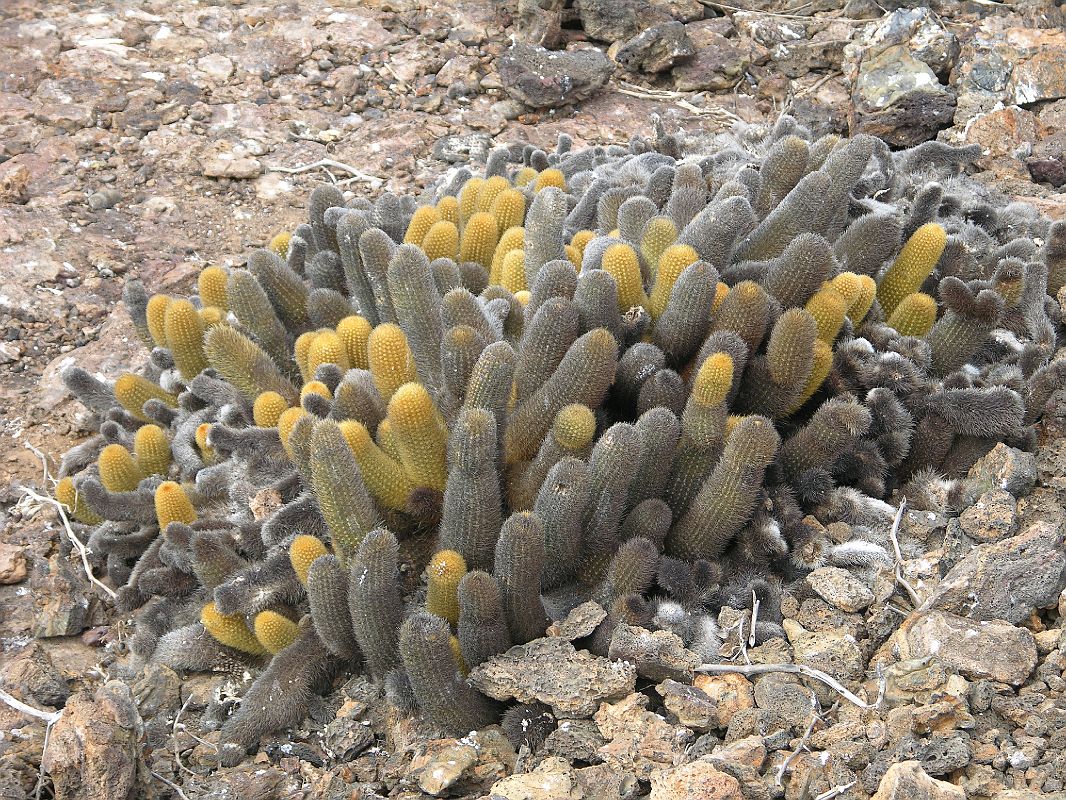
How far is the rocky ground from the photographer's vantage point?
2596 millimetres

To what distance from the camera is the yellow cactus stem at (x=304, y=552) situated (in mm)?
3082

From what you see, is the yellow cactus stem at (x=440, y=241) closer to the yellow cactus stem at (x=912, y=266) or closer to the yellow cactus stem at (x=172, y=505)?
the yellow cactus stem at (x=172, y=505)

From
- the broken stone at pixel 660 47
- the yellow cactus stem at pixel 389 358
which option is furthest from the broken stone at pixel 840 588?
the broken stone at pixel 660 47

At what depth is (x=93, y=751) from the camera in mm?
2645

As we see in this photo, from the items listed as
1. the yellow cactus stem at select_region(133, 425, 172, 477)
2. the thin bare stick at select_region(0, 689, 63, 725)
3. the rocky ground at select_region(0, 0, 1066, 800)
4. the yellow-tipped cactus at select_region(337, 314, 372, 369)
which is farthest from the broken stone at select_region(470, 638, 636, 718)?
the yellow cactus stem at select_region(133, 425, 172, 477)

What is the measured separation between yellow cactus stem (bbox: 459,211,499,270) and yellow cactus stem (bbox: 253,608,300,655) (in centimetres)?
174

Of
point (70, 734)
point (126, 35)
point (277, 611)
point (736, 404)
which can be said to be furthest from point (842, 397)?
point (126, 35)

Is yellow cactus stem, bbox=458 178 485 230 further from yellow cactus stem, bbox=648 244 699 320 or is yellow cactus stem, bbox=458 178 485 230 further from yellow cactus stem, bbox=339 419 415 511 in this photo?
yellow cactus stem, bbox=339 419 415 511

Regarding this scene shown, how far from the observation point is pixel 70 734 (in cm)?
267

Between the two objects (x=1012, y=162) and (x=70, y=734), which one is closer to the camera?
(x=70, y=734)

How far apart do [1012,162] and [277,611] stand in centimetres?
438

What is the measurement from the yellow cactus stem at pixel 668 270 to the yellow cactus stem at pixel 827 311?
0.43 m

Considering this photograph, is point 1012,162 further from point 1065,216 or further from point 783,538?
point 783,538

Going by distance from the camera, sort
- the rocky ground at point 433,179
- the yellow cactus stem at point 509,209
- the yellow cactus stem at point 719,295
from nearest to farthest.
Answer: the rocky ground at point 433,179
the yellow cactus stem at point 719,295
the yellow cactus stem at point 509,209
